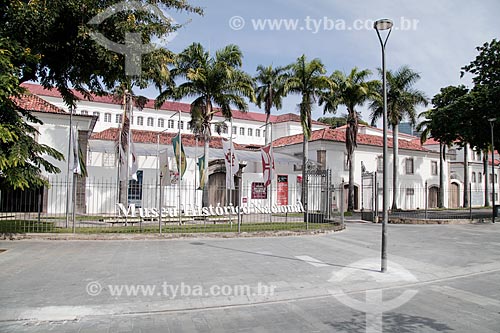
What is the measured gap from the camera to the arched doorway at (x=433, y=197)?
4191 cm

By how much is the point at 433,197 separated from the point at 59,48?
131ft

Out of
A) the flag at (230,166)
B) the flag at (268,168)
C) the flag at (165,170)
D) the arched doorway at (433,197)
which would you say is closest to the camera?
the flag at (230,166)

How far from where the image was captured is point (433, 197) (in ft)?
138

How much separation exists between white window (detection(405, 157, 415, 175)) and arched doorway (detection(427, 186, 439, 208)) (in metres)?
3.69

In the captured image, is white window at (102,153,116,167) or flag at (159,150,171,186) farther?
white window at (102,153,116,167)

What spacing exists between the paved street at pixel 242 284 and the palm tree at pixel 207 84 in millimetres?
12837

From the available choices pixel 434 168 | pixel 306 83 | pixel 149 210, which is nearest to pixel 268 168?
pixel 149 210

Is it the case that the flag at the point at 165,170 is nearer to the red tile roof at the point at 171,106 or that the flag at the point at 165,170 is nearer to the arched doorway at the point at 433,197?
the arched doorway at the point at 433,197

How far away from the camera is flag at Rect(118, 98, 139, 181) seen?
798 inches

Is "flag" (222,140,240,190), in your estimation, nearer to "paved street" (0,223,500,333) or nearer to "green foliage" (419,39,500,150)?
"paved street" (0,223,500,333)

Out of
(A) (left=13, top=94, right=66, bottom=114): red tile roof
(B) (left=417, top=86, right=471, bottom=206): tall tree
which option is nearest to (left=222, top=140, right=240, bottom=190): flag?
(A) (left=13, top=94, right=66, bottom=114): red tile roof

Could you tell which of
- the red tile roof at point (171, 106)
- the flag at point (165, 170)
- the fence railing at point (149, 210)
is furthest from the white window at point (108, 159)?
the red tile roof at point (171, 106)

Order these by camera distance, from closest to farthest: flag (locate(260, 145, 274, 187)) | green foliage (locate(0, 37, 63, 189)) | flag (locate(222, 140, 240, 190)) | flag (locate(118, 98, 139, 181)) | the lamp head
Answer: the lamp head
green foliage (locate(0, 37, 63, 189))
flag (locate(222, 140, 240, 190))
flag (locate(260, 145, 274, 187))
flag (locate(118, 98, 139, 181))

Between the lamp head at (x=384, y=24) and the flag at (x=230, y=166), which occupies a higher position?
the lamp head at (x=384, y=24)
